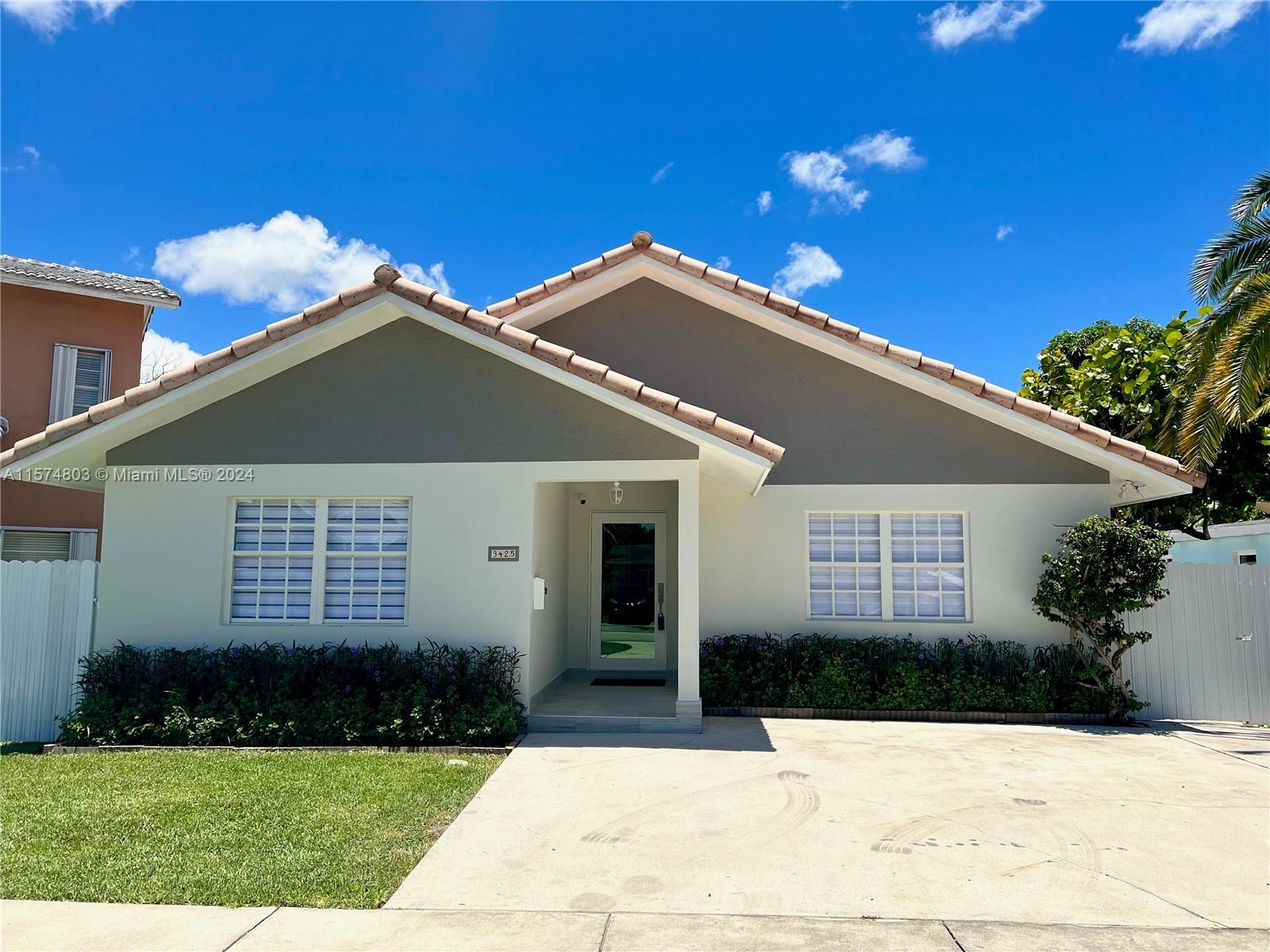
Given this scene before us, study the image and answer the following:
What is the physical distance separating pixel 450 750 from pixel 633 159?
36.5ft

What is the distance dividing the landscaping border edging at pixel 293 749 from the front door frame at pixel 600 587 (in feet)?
15.7

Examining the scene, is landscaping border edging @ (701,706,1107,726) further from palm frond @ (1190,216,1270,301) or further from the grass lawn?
palm frond @ (1190,216,1270,301)

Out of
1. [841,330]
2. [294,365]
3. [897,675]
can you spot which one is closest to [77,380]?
[294,365]

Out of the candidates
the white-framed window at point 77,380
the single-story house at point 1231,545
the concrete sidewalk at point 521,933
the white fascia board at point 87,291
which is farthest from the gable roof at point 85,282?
the single-story house at point 1231,545

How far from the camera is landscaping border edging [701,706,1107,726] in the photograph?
424 inches

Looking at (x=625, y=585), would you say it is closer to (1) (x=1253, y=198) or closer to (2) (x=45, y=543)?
(2) (x=45, y=543)

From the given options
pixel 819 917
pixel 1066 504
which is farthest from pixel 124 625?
pixel 1066 504

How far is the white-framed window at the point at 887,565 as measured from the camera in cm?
1177

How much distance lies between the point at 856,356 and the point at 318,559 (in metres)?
7.60

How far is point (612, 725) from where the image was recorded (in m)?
9.78

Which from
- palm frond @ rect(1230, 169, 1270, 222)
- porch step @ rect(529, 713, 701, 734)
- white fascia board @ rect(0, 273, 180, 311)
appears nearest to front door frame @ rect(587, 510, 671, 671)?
porch step @ rect(529, 713, 701, 734)

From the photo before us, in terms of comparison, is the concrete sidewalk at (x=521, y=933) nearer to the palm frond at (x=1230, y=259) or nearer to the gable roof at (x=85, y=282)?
the palm frond at (x=1230, y=259)

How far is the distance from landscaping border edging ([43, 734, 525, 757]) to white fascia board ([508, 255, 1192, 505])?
5937 mm

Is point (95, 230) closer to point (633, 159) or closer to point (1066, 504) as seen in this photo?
point (633, 159)
